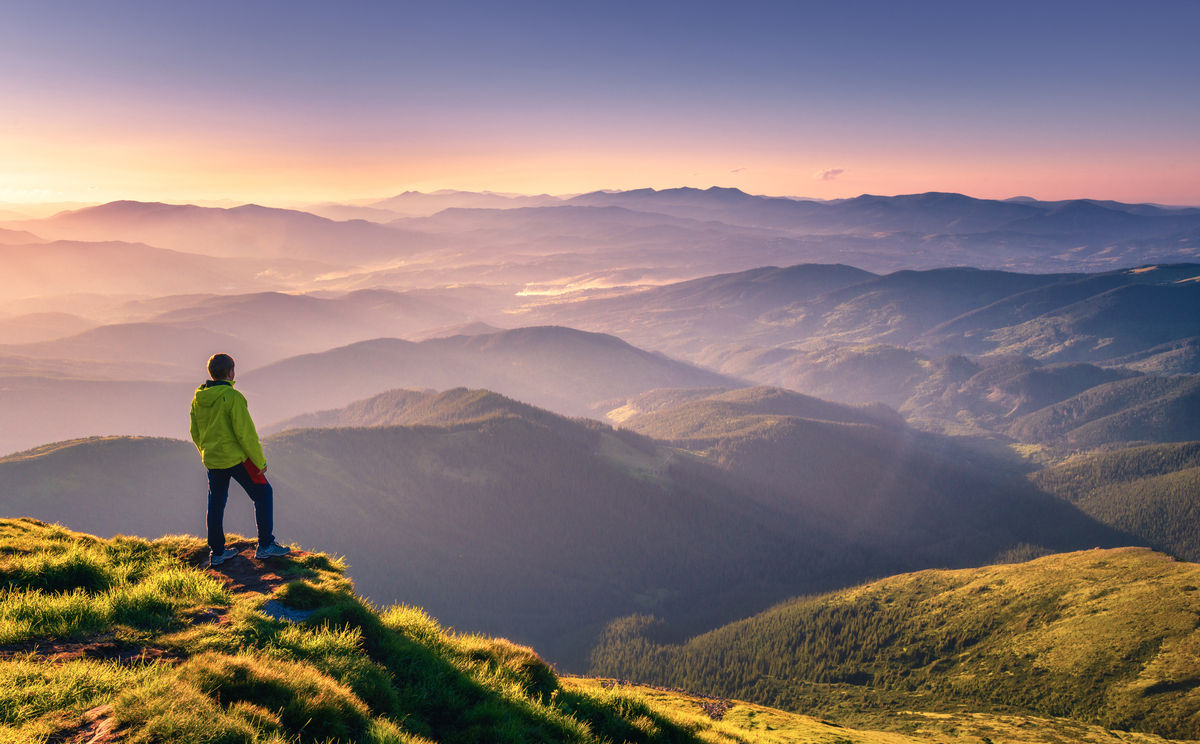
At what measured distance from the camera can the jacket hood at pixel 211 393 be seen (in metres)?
16.1

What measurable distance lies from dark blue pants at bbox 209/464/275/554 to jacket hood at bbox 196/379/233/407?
202cm

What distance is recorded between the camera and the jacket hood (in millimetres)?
16078

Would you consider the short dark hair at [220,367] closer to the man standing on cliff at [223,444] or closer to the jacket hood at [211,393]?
the man standing on cliff at [223,444]

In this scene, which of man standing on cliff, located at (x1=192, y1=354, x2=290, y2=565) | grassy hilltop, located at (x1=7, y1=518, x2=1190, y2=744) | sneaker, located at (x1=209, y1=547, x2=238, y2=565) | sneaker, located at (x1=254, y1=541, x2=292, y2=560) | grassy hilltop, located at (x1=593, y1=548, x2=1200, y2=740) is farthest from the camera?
grassy hilltop, located at (x1=593, y1=548, x2=1200, y2=740)

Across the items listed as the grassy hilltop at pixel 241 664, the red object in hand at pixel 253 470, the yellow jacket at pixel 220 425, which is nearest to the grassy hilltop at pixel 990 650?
the grassy hilltop at pixel 241 664

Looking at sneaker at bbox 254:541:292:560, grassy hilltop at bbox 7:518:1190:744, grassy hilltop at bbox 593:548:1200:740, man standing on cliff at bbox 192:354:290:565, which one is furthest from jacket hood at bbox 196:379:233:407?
grassy hilltop at bbox 593:548:1200:740

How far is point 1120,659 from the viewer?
142 meters

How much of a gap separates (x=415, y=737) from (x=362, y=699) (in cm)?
166

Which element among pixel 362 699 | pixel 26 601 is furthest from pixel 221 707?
pixel 26 601

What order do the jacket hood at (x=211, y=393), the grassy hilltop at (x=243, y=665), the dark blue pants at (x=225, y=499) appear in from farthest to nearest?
the dark blue pants at (x=225, y=499), the jacket hood at (x=211, y=393), the grassy hilltop at (x=243, y=665)

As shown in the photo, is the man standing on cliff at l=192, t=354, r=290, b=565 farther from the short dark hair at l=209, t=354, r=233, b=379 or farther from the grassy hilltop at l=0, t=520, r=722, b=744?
the grassy hilltop at l=0, t=520, r=722, b=744

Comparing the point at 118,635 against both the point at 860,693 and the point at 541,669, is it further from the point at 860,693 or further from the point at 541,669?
the point at 860,693

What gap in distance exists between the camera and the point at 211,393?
640 inches

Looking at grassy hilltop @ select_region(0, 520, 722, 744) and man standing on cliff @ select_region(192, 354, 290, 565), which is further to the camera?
man standing on cliff @ select_region(192, 354, 290, 565)
